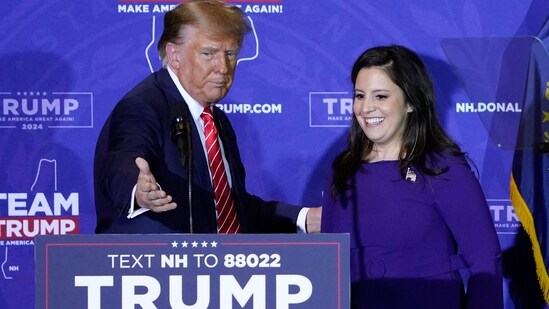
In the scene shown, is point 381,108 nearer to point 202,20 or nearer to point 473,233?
point 473,233

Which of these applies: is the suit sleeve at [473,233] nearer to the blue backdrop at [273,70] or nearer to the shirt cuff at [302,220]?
the shirt cuff at [302,220]

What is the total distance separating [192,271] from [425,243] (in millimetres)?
937

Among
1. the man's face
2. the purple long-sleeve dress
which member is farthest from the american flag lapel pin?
the man's face

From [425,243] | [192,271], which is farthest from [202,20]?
[192,271]

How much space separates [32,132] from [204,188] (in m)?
1.04

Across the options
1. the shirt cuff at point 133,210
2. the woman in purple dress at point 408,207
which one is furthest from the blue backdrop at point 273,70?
the woman in purple dress at point 408,207

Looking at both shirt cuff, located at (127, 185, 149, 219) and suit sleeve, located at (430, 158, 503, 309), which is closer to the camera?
suit sleeve, located at (430, 158, 503, 309)

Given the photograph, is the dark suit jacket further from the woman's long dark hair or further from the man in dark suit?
the woman's long dark hair

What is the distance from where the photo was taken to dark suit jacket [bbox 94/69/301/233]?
3.04 meters

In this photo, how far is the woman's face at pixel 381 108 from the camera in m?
2.62

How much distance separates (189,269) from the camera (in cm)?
172

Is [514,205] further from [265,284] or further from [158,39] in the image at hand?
[265,284]

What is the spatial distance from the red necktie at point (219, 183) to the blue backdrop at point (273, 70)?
22.4 inches

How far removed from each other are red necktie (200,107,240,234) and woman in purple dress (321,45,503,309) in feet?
2.07
